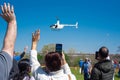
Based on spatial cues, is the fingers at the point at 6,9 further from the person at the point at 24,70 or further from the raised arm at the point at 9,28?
the person at the point at 24,70

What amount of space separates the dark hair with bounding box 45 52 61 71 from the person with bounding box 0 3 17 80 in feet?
5.81

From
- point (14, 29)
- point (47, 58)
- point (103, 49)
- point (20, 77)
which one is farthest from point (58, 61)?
point (103, 49)

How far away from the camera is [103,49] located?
7625 millimetres

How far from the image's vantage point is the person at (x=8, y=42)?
2.75 meters

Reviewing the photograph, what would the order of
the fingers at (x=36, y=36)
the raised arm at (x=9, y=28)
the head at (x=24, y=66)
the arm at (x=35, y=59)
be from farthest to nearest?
the head at (x=24, y=66)
the fingers at (x=36, y=36)
the arm at (x=35, y=59)
the raised arm at (x=9, y=28)

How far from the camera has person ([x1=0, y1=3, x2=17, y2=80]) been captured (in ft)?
9.03

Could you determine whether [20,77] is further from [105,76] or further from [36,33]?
[105,76]

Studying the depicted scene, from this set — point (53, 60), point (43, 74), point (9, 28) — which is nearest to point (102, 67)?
point (43, 74)

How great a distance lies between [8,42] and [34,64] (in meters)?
2.25

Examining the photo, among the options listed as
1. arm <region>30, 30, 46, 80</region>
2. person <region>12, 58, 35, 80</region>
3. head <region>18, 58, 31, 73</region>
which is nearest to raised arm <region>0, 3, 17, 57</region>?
arm <region>30, 30, 46, 80</region>

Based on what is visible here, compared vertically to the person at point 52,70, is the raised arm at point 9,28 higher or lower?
higher

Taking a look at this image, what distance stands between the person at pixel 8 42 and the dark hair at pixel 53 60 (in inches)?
69.7

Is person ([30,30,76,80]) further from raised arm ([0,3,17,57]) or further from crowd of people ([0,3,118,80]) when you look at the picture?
raised arm ([0,3,17,57])

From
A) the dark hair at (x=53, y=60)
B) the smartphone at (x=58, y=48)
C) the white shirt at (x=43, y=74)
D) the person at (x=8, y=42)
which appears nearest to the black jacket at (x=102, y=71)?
the white shirt at (x=43, y=74)
